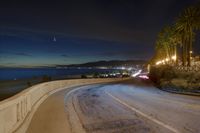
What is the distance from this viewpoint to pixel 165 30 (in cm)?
9706

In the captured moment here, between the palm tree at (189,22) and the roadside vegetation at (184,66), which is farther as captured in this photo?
the palm tree at (189,22)

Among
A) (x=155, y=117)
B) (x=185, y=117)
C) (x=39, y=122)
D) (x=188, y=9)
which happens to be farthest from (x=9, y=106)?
(x=188, y=9)

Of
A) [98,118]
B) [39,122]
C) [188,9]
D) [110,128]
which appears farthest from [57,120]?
[188,9]

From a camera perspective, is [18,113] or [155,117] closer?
[18,113]

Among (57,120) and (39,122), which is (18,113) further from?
(57,120)

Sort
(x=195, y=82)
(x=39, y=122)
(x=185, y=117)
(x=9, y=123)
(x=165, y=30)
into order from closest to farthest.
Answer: (x=9, y=123)
(x=39, y=122)
(x=185, y=117)
(x=195, y=82)
(x=165, y=30)

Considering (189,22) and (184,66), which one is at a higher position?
(189,22)

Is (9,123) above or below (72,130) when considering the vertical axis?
above

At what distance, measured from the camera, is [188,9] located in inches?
2287

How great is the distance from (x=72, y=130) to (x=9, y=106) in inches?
114

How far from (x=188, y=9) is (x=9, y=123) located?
55.8m

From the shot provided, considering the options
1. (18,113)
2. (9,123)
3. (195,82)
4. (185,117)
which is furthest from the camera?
(195,82)

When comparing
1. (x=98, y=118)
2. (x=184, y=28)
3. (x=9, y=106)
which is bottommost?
(x=98, y=118)

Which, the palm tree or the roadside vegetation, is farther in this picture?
the palm tree
